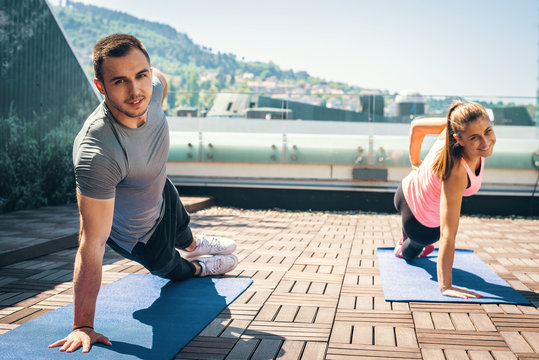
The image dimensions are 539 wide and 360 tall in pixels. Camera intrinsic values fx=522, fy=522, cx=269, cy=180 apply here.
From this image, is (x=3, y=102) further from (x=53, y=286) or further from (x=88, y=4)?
(x=88, y=4)

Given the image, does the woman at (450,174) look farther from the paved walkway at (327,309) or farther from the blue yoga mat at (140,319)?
the blue yoga mat at (140,319)

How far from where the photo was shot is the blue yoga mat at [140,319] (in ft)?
7.13

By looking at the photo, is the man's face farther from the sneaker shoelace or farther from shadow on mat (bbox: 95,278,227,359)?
the sneaker shoelace

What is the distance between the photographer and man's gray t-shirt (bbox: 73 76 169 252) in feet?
7.22

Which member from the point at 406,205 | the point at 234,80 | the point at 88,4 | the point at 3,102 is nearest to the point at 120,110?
the point at 406,205

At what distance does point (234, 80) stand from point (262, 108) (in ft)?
387

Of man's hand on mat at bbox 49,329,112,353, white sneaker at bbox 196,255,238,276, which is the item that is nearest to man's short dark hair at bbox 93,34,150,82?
man's hand on mat at bbox 49,329,112,353

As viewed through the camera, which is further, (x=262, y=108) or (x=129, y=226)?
(x=262, y=108)

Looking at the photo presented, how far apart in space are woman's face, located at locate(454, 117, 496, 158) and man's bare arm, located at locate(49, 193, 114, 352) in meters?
2.07

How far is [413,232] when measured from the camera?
3.80 meters

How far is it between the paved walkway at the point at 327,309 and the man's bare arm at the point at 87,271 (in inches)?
16.9

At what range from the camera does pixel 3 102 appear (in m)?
6.40

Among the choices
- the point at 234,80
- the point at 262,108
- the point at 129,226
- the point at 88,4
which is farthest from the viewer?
the point at 88,4

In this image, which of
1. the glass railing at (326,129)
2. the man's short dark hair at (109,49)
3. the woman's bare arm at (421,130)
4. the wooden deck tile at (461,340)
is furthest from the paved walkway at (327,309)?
the glass railing at (326,129)
